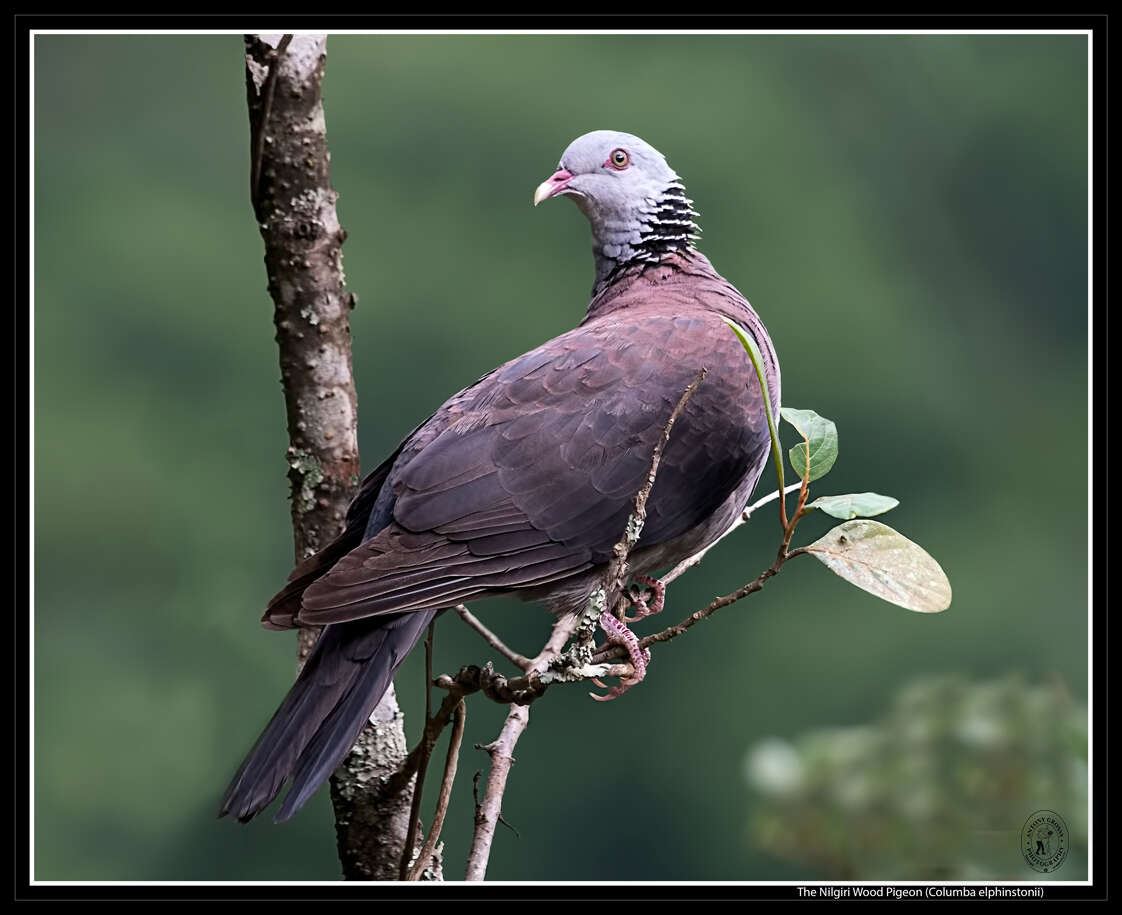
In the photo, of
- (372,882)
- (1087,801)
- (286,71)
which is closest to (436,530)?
(372,882)

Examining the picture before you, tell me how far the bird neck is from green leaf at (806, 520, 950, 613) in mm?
929

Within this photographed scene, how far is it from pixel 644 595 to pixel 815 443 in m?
0.75

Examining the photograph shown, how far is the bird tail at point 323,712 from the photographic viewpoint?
1.51 m

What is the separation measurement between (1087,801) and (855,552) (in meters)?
0.39

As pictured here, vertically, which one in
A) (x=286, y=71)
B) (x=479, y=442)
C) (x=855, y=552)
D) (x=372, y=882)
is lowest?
(x=372, y=882)

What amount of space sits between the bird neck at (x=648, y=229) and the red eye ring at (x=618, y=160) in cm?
7

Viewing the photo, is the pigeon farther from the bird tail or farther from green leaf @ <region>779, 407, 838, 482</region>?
green leaf @ <region>779, 407, 838, 482</region>

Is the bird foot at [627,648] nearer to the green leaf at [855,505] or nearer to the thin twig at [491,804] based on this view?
the thin twig at [491,804]

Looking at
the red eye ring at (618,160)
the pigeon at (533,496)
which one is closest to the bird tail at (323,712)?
the pigeon at (533,496)

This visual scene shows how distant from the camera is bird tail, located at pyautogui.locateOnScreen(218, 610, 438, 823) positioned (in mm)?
1506

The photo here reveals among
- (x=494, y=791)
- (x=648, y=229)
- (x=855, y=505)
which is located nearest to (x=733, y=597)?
(x=855, y=505)

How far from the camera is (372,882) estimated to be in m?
1.75

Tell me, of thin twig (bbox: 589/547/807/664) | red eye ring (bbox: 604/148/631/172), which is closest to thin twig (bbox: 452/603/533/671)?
thin twig (bbox: 589/547/807/664)
